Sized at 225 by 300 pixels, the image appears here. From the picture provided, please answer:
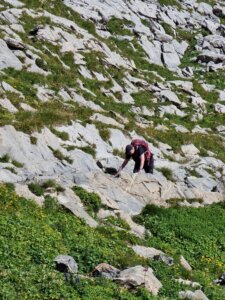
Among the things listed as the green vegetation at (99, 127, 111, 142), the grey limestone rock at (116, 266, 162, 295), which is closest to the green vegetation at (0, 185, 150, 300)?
the grey limestone rock at (116, 266, 162, 295)

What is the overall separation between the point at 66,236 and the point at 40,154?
26.3 ft

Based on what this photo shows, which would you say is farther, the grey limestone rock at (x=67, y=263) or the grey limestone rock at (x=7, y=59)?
the grey limestone rock at (x=7, y=59)

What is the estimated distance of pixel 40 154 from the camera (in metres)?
22.1

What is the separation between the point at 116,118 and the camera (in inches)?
1337

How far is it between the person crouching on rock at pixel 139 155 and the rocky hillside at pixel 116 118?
0.47 metres

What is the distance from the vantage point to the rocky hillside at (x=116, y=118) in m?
18.0

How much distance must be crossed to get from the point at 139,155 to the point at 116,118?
12051mm

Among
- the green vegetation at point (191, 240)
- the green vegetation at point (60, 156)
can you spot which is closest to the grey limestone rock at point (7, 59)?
the green vegetation at point (60, 156)

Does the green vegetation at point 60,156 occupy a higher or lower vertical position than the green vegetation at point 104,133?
higher

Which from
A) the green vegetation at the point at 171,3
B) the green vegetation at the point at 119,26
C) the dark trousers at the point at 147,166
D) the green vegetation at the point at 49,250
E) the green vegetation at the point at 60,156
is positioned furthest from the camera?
the green vegetation at the point at 171,3

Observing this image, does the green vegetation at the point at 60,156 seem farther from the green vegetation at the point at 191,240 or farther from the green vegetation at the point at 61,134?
the green vegetation at the point at 191,240

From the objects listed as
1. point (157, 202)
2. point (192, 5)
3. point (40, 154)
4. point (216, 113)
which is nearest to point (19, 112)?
point (40, 154)

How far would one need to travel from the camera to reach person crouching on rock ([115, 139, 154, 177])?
21.8 meters

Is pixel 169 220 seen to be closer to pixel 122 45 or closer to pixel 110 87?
pixel 110 87
